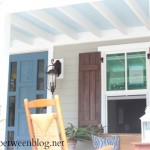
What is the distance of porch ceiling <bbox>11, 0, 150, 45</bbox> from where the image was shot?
488 cm

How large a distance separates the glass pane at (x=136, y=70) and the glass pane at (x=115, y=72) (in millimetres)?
116

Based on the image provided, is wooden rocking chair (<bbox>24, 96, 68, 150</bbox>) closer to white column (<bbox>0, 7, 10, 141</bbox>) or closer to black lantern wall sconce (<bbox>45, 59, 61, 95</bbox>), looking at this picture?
white column (<bbox>0, 7, 10, 141</bbox>)

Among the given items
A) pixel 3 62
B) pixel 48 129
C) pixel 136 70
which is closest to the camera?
pixel 48 129

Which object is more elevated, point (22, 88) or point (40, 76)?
point (40, 76)

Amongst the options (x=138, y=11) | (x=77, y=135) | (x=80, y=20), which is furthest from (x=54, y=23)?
(x=77, y=135)

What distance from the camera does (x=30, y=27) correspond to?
18.5 feet

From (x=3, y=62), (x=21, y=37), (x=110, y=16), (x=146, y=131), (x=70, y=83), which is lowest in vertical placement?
(x=146, y=131)

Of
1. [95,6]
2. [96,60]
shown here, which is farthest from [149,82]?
[95,6]

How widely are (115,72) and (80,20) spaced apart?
109 centimetres

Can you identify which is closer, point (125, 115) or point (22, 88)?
point (125, 115)

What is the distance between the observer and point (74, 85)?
601 centimetres

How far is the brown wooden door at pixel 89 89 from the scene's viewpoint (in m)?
5.73

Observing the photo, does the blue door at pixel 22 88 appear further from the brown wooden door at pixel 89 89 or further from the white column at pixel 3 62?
the white column at pixel 3 62

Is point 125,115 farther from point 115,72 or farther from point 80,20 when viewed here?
point 80,20
